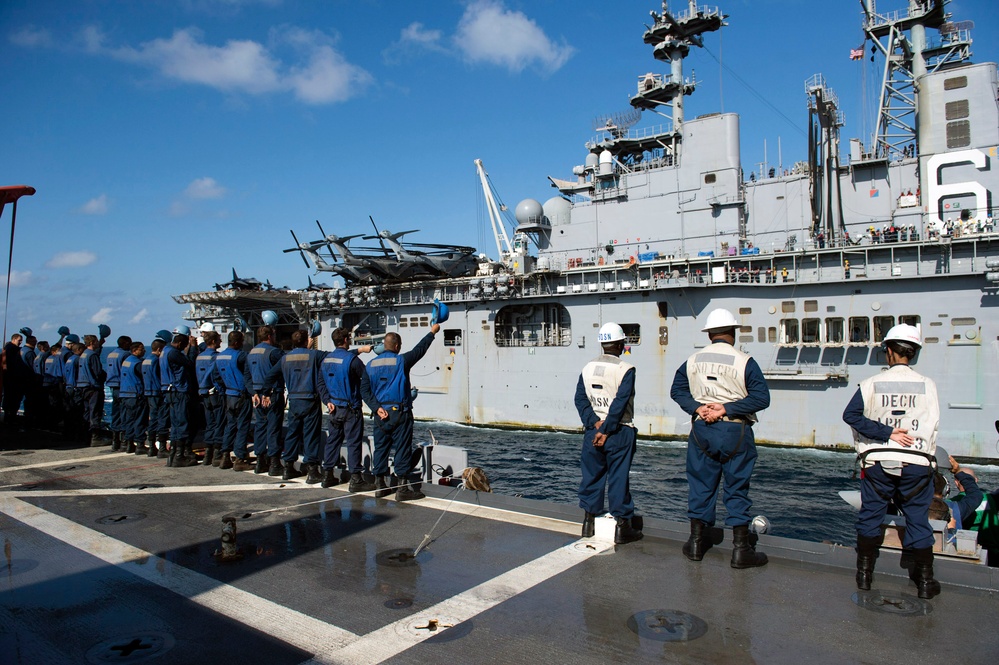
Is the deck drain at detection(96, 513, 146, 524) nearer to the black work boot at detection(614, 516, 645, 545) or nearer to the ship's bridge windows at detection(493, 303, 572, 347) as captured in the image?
the black work boot at detection(614, 516, 645, 545)

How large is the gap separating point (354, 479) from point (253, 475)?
182 cm

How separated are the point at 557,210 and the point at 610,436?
20683mm

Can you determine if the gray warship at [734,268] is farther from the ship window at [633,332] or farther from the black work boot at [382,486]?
the black work boot at [382,486]

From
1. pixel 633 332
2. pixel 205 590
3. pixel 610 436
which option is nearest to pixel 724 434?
pixel 610 436

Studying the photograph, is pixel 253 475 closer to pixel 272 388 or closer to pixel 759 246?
pixel 272 388

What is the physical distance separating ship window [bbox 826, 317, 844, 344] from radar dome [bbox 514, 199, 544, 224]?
11312mm

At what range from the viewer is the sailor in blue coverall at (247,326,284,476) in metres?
7.46

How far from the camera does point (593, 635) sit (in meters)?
3.22

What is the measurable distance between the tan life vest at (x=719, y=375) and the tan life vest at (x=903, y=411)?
0.73m

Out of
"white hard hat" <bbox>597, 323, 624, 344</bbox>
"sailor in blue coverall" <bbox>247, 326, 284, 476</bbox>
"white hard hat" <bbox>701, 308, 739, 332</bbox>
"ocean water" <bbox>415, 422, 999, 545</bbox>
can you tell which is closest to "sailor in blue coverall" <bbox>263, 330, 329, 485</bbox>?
"sailor in blue coverall" <bbox>247, 326, 284, 476</bbox>

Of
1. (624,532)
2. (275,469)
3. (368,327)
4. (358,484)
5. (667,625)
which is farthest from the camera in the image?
(368,327)

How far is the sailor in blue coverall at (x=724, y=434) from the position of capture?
4.22 metres

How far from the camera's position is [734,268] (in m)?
19.3

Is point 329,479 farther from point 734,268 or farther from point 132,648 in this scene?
point 734,268
